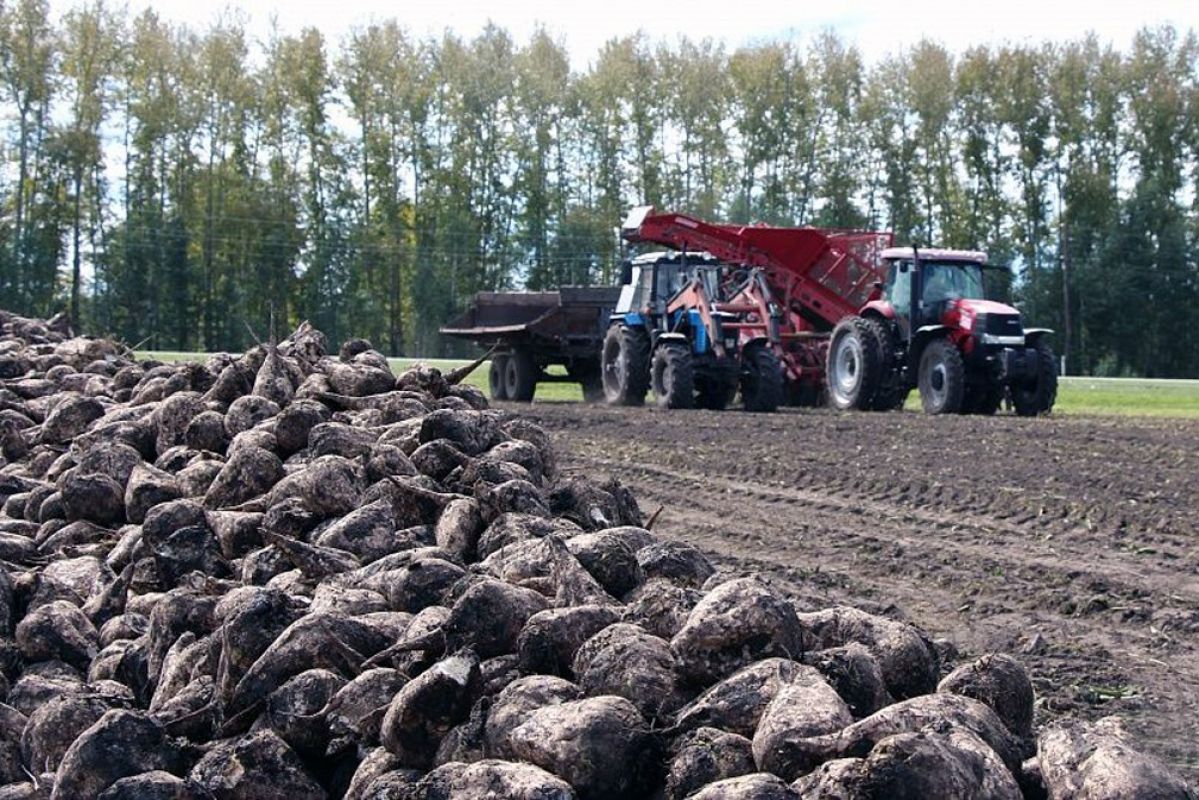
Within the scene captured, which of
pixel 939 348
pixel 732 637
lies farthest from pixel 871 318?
pixel 732 637

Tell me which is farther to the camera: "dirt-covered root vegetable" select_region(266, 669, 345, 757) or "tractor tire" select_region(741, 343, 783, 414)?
"tractor tire" select_region(741, 343, 783, 414)

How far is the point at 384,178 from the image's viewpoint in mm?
48312

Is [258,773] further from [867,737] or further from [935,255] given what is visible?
[935,255]

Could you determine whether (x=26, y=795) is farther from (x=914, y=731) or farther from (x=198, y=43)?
(x=198, y=43)

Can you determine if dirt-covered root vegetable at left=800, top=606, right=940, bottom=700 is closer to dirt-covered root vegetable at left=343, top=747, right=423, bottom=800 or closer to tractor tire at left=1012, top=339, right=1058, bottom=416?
dirt-covered root vegetable at left=343, top=747, right=423, bottom=800

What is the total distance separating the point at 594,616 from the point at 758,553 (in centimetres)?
520

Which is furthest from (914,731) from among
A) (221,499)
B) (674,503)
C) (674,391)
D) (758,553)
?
(674,391)

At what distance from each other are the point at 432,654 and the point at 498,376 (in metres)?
19.0

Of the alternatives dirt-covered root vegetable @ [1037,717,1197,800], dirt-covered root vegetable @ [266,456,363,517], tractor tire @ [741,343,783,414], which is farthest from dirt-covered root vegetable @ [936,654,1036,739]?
tractor tire @ [741,343,783,414]

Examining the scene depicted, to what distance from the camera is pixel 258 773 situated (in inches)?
139

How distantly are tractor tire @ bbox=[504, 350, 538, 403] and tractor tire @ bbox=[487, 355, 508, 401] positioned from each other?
287 millimetres

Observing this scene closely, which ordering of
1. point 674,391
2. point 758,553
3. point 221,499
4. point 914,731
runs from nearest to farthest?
point 914,731
point 221,499
point 758,553
point 674,391

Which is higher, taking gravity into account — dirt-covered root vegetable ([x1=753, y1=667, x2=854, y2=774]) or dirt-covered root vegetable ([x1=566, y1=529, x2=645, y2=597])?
dirt-covered root vegetable ([x1=566, y1=529, x2=645, y2=597])

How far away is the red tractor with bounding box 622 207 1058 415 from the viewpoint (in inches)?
692
